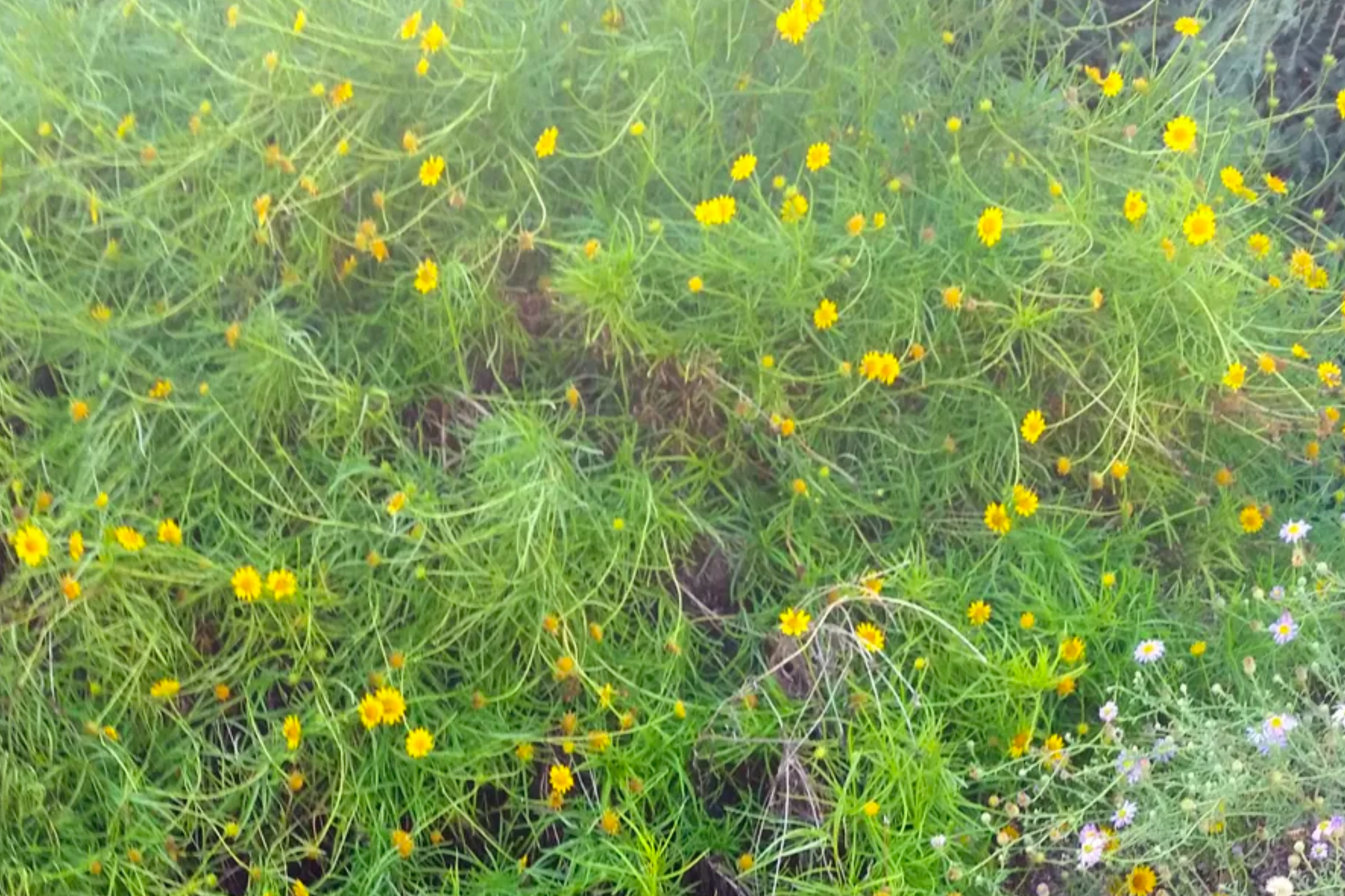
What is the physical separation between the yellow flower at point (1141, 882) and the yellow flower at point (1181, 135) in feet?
3.03

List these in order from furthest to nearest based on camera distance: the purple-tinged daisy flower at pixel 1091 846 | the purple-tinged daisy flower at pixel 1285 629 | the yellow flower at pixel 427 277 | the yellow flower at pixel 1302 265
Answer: the yellow flower at pixel 1302 265 → the yellow flower at pixel 427 277 → the purple-tinged daisy flower at pixel 1285 629 → the purple-tinged daisy flower at pixel 1091 846

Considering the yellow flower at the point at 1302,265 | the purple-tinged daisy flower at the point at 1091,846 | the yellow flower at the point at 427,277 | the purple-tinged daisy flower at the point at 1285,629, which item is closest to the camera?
the purple-tinged daisy flower at the point at 1091,846

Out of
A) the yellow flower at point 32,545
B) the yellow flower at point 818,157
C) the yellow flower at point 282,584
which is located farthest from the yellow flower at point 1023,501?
the yellow flower at point 32,545

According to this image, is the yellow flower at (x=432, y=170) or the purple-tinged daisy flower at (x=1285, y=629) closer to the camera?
the purple-tinged daisy flower at (x=1285, y=629)

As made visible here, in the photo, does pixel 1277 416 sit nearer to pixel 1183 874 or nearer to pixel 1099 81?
pixel 1099 81

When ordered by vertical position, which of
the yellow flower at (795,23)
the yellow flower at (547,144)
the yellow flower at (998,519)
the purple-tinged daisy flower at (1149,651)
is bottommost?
the purple-tinged daisy flower at (1149,651)

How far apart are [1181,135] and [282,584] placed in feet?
4.22

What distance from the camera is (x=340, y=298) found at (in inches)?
65.4

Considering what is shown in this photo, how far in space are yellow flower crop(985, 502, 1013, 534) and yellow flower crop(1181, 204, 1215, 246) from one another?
0.43 meters

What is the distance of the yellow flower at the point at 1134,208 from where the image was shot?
1.57 meters

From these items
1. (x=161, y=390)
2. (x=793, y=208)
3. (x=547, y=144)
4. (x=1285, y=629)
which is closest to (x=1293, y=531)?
(x=1285, y=629)

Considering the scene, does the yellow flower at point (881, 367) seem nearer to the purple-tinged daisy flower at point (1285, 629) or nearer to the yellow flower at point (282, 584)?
Result: the purple-tinged daisy flower at point (1285, 629)

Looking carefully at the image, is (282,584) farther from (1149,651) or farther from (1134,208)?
(1134,208)

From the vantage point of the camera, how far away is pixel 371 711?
138 centimetres
